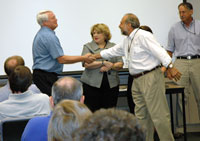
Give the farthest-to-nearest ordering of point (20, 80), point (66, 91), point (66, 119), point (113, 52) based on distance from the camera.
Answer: point (113, 52)
point (20, 80)
point (66, 91)
point (66, 119)

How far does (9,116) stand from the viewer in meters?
2.41

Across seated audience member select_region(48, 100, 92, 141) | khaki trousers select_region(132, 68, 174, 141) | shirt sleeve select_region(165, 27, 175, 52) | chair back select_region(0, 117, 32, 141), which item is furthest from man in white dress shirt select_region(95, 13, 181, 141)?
seated audience member select_region(48, 100, 92, 141)

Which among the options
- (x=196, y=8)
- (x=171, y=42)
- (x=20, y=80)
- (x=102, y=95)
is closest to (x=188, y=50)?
(x=171, y=42)

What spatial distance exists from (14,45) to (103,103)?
1458 millimetres

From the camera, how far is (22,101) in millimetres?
2430

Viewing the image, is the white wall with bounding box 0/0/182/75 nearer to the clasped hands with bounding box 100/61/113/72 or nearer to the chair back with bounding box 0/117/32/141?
the clasped hands with bounding box 100/61/113/72

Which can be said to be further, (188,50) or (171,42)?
(171,42)

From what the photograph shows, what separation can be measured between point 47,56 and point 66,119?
268cm

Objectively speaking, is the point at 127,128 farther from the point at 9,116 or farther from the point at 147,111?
the point at 147,111

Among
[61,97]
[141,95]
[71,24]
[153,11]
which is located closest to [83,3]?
[71,24]

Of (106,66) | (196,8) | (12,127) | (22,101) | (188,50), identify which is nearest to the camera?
(12,127)

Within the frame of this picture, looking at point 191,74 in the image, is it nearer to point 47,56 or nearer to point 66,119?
point 47,56

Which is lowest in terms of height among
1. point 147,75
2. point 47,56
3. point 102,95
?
point 102,95

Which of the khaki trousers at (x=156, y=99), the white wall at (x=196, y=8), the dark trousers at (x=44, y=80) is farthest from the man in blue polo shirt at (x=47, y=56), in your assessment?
the white wall at (x=196, y=8)
